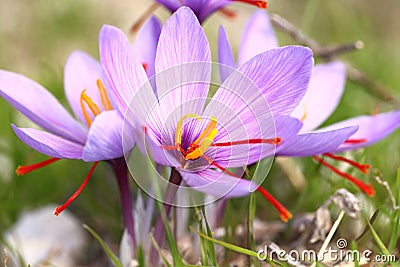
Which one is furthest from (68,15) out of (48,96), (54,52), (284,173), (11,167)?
(48,96)

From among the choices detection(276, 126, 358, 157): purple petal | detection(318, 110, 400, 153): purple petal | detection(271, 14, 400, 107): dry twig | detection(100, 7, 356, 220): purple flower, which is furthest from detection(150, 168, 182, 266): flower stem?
detection(271, 14, 400, 107): dry twig

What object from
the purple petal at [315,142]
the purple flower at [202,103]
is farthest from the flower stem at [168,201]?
the purple petal at [315,142]

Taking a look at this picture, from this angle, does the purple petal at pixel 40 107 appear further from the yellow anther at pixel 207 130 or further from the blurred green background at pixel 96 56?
the blurred green background at pixel 96 56

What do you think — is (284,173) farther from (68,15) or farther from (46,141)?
(68,15)

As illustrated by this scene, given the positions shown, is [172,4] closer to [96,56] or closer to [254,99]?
[254,99]

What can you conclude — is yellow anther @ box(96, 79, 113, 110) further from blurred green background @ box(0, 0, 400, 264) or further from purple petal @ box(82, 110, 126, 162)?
blurred green background @ box(0, 0, 400, 264)
